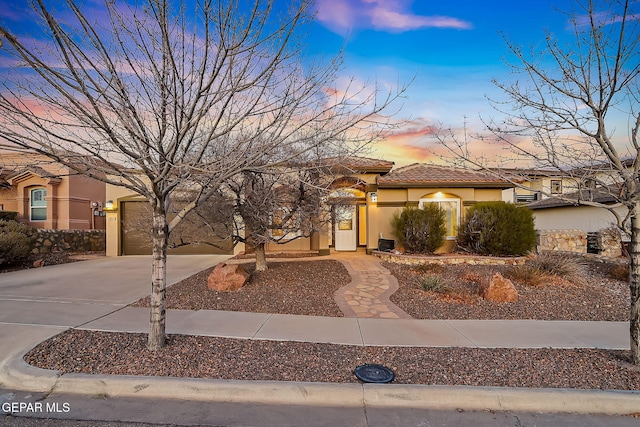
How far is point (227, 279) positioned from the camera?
7.74 metres

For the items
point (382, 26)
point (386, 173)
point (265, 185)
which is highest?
point (382, 26)

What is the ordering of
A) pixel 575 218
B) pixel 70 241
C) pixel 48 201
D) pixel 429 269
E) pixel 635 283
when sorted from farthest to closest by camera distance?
pixel 575 218 < pixel 48 201 < pixel 70 241 < pixel 429 269 < pixel 635 283

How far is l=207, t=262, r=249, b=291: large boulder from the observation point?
771cm

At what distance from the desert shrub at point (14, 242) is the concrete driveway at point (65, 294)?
0.71m

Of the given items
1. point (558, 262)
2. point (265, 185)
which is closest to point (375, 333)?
point (265, 185)

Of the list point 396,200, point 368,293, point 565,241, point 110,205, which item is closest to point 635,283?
point 368,293

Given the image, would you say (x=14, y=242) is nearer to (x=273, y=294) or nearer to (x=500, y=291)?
(x=273, y=294)

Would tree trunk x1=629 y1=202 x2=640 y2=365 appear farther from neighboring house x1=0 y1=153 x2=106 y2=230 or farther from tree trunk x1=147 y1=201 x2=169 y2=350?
neighboring house x1=0 y1=153 x2=106 y2=230

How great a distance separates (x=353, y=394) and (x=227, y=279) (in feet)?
15.9

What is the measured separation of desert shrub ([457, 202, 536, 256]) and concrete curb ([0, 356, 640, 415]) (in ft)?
27.8

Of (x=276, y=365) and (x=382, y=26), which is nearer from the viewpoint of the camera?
(x=276, y=365)

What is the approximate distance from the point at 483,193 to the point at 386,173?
159 inches

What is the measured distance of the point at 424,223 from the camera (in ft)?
39.7

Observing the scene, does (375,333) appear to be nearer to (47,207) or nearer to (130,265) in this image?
(130,265)
